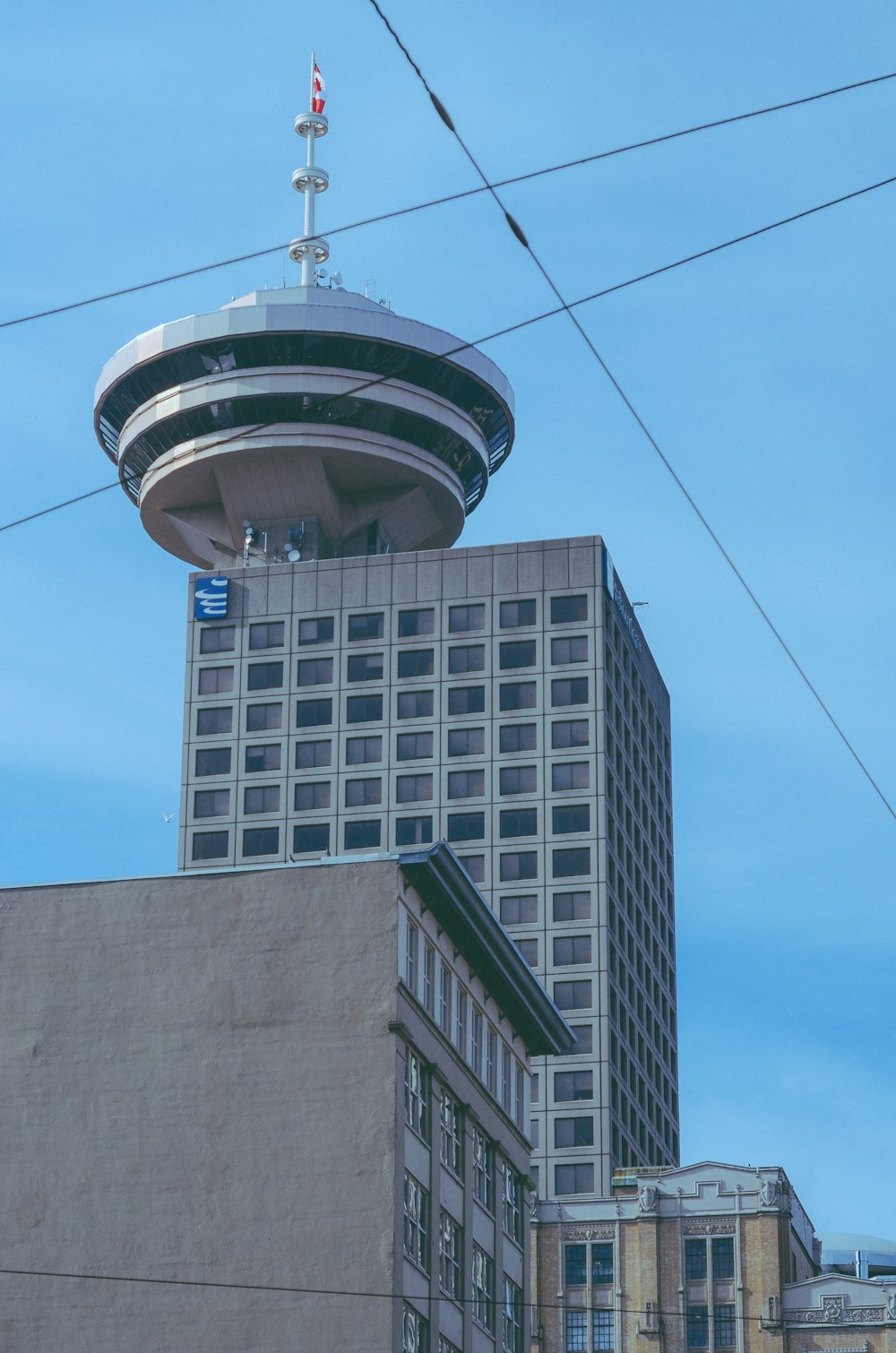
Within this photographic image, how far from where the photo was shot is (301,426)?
166m

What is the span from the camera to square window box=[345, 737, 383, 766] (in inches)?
6294

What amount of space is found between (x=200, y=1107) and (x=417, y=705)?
8972cm

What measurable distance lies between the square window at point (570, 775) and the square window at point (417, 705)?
31.7ft

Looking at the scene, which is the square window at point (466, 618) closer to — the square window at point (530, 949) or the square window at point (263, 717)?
the square window at point (263, 717)

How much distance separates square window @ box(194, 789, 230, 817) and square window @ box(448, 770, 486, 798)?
14.7m

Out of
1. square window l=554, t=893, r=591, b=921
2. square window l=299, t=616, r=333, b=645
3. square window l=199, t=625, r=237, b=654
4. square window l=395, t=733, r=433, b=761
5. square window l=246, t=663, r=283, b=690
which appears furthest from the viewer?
square window l=199, t=625, r=237, b=654

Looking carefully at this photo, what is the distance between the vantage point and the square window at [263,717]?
163m

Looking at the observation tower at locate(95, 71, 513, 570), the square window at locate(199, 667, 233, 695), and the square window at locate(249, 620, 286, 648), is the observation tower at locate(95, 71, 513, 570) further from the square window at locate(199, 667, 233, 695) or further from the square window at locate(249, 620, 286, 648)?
the square window at locate(199, 667, 233, 695)

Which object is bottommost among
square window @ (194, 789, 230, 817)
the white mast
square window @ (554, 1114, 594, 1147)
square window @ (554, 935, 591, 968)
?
square window @ (554, 1114, 594, 1147)

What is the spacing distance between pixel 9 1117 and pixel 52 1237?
4.07m

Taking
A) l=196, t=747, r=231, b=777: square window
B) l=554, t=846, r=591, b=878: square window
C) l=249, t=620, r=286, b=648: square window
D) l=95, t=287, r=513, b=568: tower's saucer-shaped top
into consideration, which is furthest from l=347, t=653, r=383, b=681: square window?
l=554, t=846, r=591, b=878: square window

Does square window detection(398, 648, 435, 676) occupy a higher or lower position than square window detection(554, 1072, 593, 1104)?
higher

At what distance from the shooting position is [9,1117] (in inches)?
2876

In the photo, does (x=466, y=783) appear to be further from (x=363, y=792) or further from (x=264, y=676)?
(x=264, y=676)
